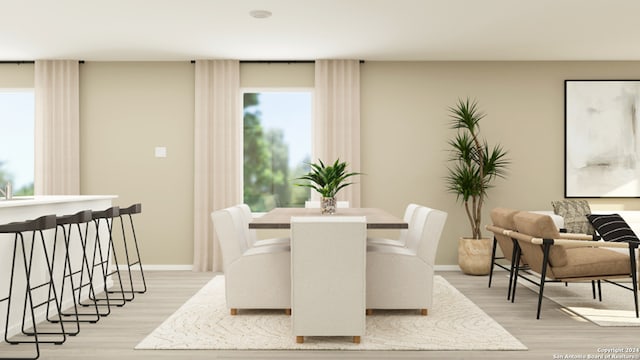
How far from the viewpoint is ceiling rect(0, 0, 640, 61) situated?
197 inches

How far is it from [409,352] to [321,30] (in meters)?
3.52

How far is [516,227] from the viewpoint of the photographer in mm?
4793

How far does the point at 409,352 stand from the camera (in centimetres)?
353

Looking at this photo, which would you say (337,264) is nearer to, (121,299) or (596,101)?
(121,299)

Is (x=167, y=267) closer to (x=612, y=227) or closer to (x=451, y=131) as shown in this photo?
(x=451, y=131)

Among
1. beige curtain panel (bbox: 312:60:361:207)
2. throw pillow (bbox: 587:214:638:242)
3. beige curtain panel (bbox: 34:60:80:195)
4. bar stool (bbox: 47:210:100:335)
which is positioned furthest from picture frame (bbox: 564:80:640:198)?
beige curtain panel (bbox: 34:60:80:195)

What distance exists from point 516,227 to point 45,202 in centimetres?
385

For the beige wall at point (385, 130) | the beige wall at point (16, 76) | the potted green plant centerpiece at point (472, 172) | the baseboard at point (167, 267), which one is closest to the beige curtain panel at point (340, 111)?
the beige wall at point (385, 130)

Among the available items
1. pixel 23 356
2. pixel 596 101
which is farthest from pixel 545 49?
pixel 23 356

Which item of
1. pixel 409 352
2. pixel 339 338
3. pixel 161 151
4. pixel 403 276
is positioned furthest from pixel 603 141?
pixel 161 151

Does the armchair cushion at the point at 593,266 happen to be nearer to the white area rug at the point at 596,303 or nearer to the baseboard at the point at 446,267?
the white area rug at the point at 596,303

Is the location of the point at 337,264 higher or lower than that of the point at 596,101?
lower

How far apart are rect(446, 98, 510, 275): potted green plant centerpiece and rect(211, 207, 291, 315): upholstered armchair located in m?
2.98

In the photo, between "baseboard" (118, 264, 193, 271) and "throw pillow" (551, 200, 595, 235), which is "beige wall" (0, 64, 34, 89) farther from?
"throw pillow" (551, 200, 595, 235)
